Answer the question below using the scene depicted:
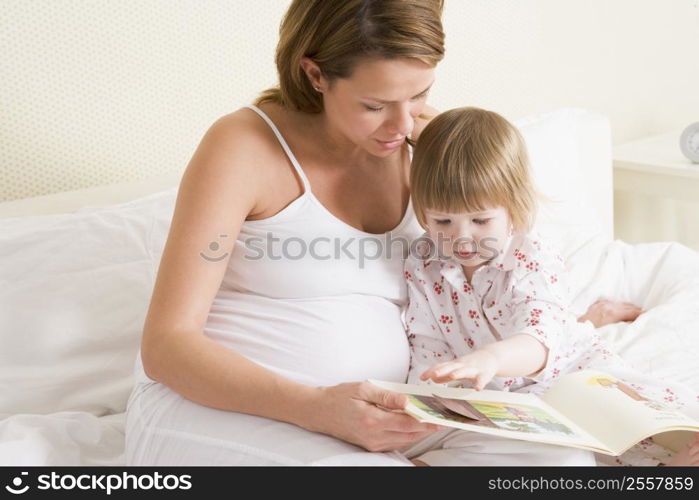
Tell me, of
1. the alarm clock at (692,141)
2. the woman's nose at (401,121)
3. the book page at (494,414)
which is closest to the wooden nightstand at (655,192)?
the alarm clock at (692,141)

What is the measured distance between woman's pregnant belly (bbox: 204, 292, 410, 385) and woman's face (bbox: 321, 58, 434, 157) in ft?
0.91

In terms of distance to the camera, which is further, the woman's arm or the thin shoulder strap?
the thin shoulder strap

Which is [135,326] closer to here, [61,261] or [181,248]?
[61,261]

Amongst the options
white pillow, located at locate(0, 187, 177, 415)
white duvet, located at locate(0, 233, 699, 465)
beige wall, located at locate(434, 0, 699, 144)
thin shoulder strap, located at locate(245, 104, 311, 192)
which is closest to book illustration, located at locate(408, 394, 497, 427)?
thin shoulder strap, located at locate(245, 104, 311, 192)

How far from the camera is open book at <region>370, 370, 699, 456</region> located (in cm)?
115

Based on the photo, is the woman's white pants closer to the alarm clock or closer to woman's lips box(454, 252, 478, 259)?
woman's lips box(454, 252, 478, 259)

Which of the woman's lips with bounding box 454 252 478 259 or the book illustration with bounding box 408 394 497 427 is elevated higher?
the woman's lips with bounding box 454 252 478 259

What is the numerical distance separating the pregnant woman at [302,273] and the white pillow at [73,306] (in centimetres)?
17

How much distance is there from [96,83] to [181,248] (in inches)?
27.3

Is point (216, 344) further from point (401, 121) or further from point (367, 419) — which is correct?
point (401, 121)

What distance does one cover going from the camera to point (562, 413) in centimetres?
129

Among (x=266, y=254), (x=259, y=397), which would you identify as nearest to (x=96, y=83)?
(x=266, y=254)

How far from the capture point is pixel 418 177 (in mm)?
1490

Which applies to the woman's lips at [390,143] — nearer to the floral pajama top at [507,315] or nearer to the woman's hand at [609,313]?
the floral pajama top at [507,315]
